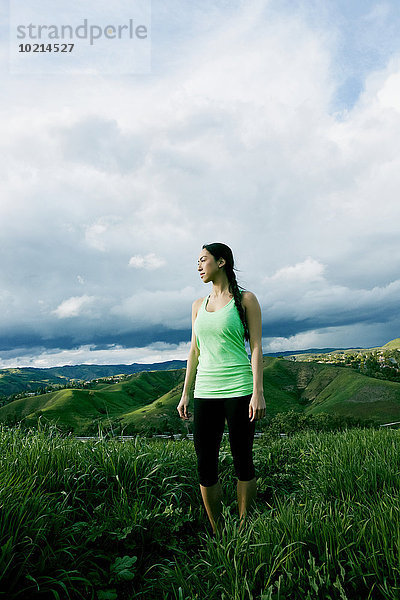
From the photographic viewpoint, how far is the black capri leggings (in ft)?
10.5

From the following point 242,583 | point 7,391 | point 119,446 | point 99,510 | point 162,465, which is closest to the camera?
point 242,583

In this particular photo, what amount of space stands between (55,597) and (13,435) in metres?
2.39

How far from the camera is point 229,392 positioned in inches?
126

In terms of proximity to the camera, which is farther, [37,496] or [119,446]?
[119,446]

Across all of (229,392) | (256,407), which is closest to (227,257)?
(229,392)

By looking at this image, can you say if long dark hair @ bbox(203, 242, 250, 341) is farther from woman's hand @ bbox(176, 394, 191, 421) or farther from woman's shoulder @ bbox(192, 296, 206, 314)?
woman's hand @ bbox(176, 394, 191, 421)

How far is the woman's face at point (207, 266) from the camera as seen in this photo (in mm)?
3562

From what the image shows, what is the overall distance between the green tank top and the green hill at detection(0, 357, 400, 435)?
221 ft

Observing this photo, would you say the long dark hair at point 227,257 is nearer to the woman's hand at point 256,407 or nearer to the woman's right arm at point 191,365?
the woman's right arm at point 191,365

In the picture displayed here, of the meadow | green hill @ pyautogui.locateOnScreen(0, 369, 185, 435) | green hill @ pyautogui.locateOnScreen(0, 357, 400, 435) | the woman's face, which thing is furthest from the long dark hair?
green hill @ pyautogui.locateOnScreen(0, 369, 185, 435)

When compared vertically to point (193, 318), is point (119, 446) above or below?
below

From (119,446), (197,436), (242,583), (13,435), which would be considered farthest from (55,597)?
(13,435)

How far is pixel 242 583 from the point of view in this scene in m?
2.26

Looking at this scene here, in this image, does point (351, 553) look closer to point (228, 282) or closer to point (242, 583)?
point (242, 583)
